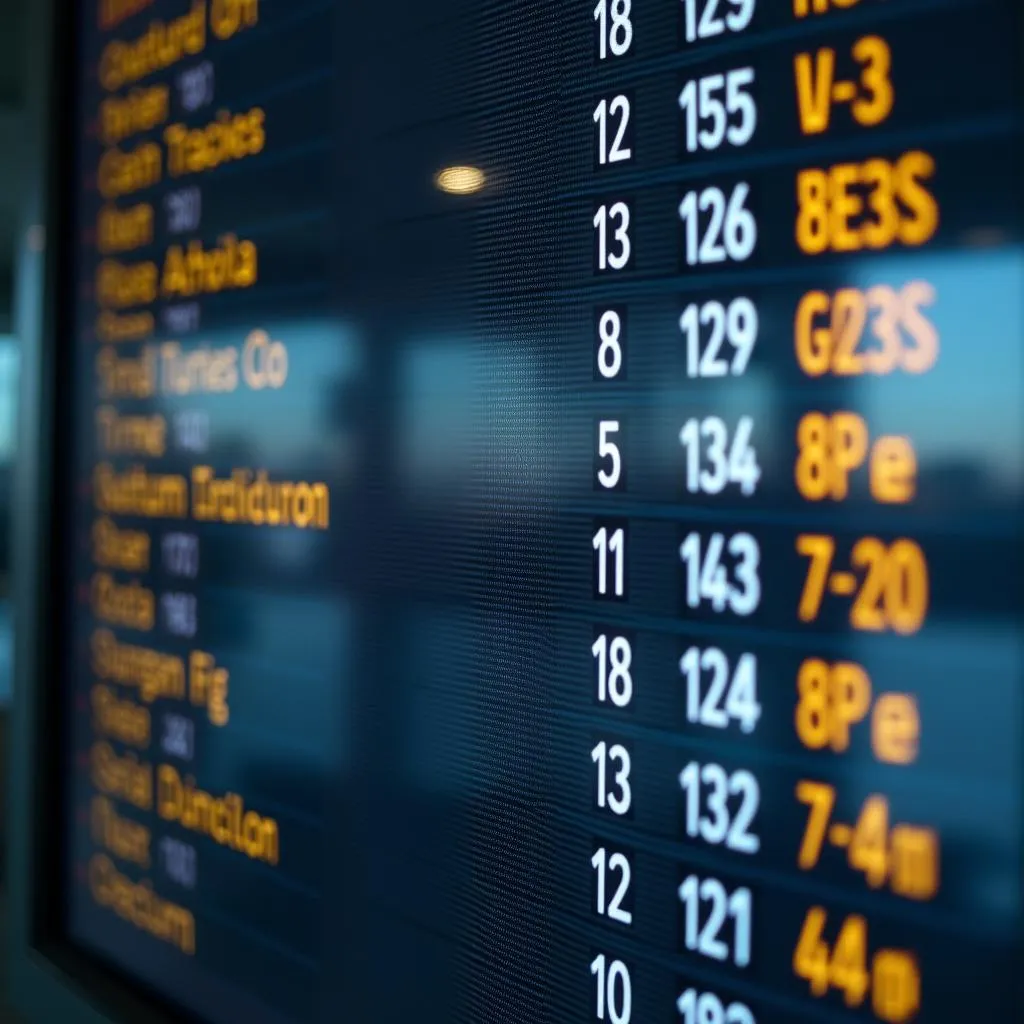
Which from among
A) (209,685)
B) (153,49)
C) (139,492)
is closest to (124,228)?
(153,49)

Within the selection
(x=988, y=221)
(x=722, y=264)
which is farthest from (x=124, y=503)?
(x=988, y=221)

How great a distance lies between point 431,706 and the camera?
1.00m

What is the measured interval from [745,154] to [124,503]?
2.84 feet

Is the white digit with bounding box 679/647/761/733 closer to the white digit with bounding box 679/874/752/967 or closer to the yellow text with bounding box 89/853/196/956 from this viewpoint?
the white digit with bounding box 679/874/752/967

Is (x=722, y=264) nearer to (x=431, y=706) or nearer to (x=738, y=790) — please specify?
(x=738, y=790)

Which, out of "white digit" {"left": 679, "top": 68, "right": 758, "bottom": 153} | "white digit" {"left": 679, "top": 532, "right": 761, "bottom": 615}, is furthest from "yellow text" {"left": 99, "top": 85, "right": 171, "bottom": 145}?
"white digit" {"left": 679, "top": 532, "right": 761, "bottom": 615}

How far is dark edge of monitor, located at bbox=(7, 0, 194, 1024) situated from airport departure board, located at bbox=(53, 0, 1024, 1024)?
0.56 ft

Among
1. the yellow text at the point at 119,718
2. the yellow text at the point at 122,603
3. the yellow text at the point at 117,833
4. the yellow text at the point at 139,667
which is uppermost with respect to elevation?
the yellow text at the point at 122,603

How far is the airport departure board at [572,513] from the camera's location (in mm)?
660

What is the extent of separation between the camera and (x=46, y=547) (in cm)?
157

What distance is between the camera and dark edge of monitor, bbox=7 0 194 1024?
1.58 meters

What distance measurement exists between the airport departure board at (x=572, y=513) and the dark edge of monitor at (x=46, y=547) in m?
0.17

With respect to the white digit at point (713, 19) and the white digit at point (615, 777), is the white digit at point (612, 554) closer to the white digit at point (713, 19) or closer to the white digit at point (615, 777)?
the white digit at point (615, 777)

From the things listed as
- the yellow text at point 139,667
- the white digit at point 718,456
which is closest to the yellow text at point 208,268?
the yellow text at point 139,667
